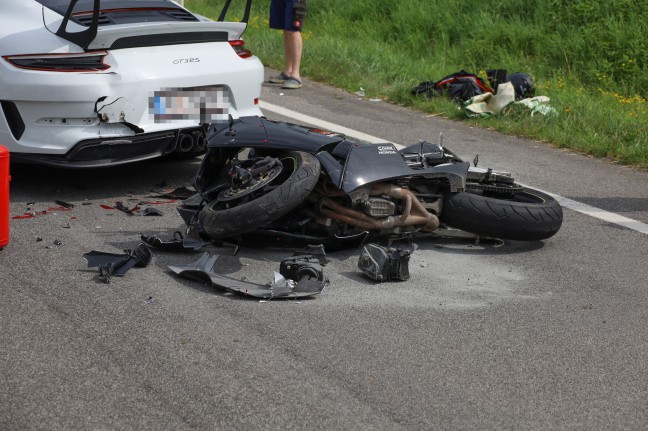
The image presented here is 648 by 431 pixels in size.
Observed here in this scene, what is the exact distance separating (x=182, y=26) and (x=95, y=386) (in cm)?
363

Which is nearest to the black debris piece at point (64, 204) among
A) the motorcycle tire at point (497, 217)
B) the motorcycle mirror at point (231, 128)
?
the motorcycle mirror at point (231, 128)

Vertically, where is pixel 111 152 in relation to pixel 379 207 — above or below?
below

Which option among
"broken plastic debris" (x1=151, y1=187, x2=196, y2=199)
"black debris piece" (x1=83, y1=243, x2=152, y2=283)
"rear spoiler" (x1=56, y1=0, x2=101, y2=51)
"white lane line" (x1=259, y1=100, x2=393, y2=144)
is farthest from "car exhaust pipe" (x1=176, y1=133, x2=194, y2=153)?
"white lane line" (x1=259, y1=100, x2=393, y2=144)

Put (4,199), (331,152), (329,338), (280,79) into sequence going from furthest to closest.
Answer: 1. (280,79)
2. (331,152)
3. (4,199)
4. (329,338)

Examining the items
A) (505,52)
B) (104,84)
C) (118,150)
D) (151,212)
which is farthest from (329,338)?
(505,52)

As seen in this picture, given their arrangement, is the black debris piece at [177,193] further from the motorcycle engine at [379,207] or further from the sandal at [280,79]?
the sandal at [280,79]

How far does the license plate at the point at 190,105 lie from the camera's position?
694cm

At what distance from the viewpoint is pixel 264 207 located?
5621 millimetres

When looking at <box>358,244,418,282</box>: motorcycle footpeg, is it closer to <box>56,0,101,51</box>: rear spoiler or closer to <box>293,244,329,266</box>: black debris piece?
<box>293,244,329,266</box>: black debris piece

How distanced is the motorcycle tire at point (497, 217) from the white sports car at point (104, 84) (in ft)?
6.54

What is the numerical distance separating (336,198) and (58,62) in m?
2.11

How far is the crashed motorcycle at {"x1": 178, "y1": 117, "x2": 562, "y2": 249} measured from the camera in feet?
18.9

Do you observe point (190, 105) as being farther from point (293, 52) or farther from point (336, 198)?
point (293, 52)

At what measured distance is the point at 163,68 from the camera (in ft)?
22.9
